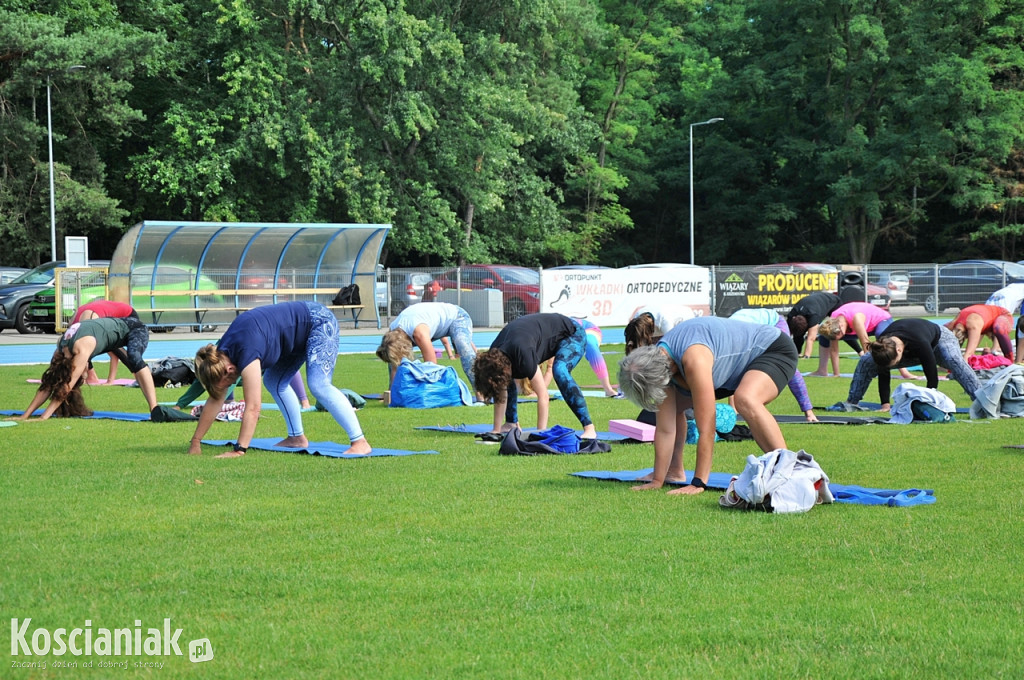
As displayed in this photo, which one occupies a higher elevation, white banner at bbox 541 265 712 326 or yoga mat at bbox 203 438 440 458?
white banner at bbox 541 265 712 326

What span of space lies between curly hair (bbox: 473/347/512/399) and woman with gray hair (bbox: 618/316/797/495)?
2.36 m

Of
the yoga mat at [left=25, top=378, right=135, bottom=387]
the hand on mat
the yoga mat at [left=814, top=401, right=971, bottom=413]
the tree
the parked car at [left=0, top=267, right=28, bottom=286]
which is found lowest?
the yoga mat at [left=814, top=401, right=971, bottom=413]

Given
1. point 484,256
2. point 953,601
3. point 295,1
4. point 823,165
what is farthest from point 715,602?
point 823,165

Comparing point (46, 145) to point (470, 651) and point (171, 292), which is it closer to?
point (171, 292)

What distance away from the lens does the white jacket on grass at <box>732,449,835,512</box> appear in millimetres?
7344

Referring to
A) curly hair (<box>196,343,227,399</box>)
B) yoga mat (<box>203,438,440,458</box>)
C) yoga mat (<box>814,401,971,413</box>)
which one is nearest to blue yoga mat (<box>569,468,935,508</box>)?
yoga mat (<box>203,438,440,458</box>)

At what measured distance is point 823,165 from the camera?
53.5 meters

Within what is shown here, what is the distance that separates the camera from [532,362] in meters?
10.8

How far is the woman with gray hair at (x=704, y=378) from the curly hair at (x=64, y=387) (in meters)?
7.55

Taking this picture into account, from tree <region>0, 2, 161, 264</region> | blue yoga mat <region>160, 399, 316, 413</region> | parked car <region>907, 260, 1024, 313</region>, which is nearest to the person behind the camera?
blue yoga mat <region>160, 399, 316, 413</region>

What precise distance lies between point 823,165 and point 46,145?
104ft

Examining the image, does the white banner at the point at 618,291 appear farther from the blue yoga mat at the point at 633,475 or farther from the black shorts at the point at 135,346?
the blue yoga mat at the point at 633,475

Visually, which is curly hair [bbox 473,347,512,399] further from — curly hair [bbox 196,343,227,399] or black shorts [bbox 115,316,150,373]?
black shorts [bbox 115,316,150,373]

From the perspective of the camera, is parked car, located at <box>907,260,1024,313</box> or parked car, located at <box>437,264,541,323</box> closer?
parked car, located at <box>437,264,541,323</box>
